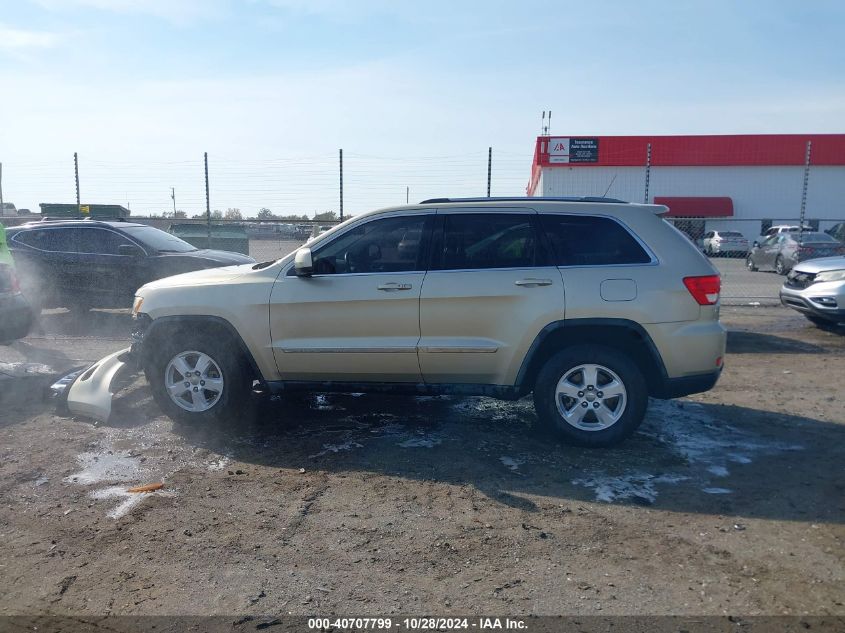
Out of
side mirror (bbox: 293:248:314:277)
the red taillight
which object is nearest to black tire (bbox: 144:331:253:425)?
side mirror (bbox: 293:248:314:277)

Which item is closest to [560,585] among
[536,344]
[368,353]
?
[536,344]

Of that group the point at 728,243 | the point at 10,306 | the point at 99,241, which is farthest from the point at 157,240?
the point at 728,243

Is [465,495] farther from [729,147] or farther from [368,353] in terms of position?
[729,147]

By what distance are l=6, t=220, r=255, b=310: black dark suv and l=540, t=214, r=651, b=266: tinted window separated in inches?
270

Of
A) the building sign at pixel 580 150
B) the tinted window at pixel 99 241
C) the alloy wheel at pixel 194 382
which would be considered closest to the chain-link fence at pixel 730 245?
the tinted window at pixel 99 241

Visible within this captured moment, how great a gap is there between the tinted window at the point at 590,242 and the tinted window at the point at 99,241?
26.3 feet

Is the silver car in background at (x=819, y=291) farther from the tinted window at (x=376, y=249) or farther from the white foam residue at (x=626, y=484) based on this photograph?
the tinted window at (x=376, y=249)

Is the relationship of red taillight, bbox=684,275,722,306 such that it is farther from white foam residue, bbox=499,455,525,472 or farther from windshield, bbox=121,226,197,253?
windshield, bbox=121,226,197,253

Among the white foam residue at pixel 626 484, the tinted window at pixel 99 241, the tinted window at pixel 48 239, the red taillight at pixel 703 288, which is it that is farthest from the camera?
the tinted window at pixel 48 239

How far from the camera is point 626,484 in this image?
4.70 m

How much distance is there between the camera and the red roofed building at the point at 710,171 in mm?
40188

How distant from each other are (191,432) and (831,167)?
4436cm

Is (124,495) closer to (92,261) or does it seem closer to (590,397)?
(590,397)

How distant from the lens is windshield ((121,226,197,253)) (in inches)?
440
